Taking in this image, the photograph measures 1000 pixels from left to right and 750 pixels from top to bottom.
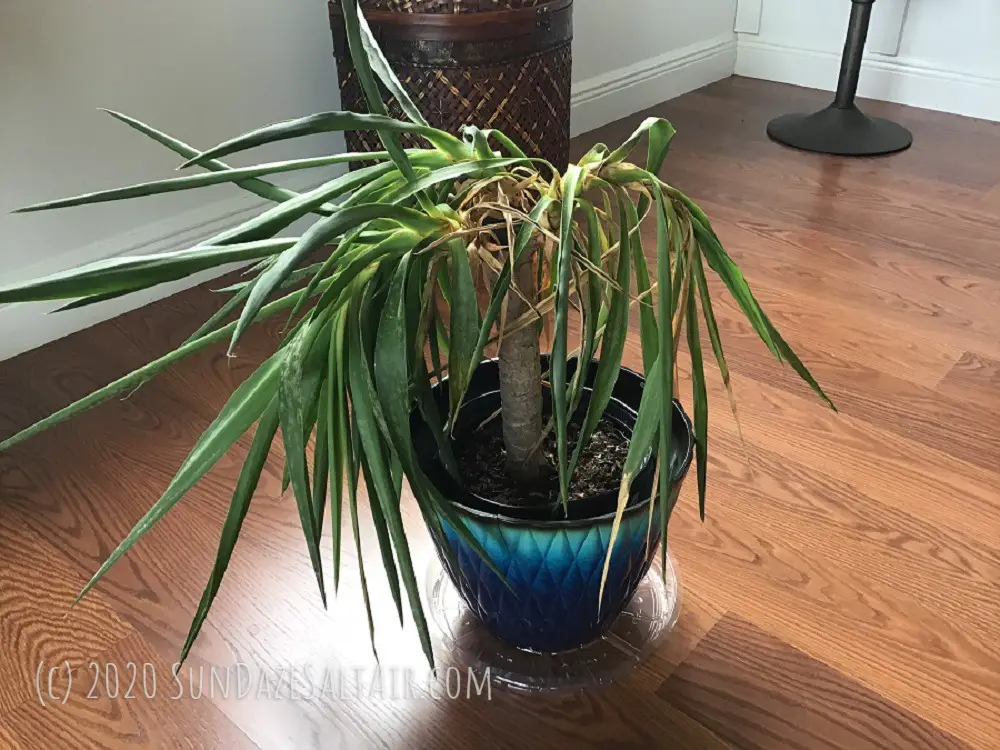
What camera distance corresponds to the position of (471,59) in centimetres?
147

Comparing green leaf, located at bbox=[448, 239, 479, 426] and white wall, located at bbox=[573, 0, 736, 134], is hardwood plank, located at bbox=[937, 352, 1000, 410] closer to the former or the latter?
green leaf, located at bbox=[448, 239, 479, 426]

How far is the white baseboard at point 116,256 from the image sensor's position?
4.65 ft

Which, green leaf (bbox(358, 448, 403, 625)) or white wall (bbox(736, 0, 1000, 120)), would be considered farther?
white wall (bbox(736, 0, 1000, 120))

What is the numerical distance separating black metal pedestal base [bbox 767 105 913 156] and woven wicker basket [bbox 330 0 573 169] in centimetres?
88

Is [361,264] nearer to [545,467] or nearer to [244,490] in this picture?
[244,490]

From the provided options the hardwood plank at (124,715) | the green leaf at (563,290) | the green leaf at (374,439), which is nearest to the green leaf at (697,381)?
the green leaf at (563,290)

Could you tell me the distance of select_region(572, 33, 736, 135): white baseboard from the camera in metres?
2.31

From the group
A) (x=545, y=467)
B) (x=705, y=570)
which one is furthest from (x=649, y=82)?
(x=545, y=467)

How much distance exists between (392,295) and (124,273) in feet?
0.56

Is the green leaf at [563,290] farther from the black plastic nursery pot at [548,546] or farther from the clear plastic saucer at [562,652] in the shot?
the clear plastic saucer at [562,652]

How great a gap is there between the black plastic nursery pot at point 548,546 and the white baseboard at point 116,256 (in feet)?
2.74

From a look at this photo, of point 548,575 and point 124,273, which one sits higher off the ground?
point 124,273

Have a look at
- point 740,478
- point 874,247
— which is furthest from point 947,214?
point 740,478

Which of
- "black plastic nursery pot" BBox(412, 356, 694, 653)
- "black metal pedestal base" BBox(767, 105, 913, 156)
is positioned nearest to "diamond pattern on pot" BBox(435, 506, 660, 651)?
"black plastic nursery pot" BBox(412, 356, 694, 653)
